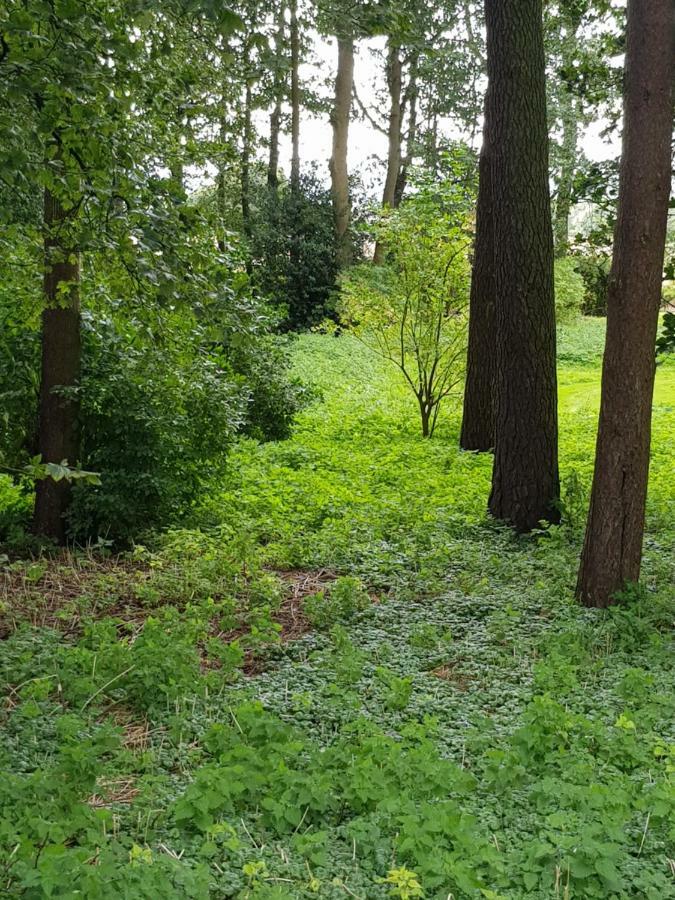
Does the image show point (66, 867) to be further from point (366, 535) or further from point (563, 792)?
point (366, 535)

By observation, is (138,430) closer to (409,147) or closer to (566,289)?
(566,289)

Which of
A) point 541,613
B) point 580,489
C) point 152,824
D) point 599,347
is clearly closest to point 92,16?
point 152,824

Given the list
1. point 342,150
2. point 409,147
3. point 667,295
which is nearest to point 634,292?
point 667,295

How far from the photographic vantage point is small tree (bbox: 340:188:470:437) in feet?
38.7

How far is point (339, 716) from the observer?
390cm

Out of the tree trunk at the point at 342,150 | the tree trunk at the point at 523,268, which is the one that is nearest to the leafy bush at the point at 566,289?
the tree trunk at the point at 342,150

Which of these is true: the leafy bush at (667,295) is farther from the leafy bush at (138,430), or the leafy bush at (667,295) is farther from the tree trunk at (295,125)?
the tree trunk at (295,125)

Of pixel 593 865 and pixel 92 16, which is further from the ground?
pixel 92 16

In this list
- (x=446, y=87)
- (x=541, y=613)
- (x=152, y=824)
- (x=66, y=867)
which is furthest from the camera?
(x=446, y=87)

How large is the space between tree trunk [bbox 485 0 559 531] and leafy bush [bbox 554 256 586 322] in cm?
1795

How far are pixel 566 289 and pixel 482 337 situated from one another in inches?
650

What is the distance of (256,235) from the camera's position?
24453 mm

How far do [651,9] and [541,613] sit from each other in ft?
12.5

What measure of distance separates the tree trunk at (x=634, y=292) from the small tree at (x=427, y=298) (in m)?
6.47
